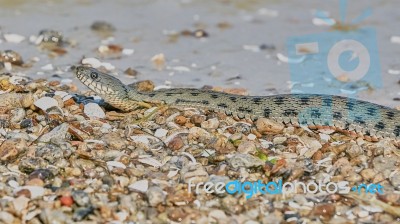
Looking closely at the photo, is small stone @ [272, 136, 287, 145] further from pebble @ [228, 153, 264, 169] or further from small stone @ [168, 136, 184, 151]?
small stone @ [168, 136, 184, 151]

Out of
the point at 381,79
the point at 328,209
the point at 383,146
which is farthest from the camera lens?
the point at 381,79

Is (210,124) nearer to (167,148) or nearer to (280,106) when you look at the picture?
(167,148)

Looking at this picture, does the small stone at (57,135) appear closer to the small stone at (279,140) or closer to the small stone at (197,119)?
the small stone at (197,119)

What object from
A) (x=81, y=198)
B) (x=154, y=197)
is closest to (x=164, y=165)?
(x=154, y=197)

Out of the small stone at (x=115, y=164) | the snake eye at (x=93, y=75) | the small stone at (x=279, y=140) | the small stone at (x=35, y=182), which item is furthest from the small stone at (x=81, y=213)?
the snake eye at (x=93, y=75)

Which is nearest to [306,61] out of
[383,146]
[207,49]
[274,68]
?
[274,68]

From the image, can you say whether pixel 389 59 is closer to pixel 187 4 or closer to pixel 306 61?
pixel 306 61
